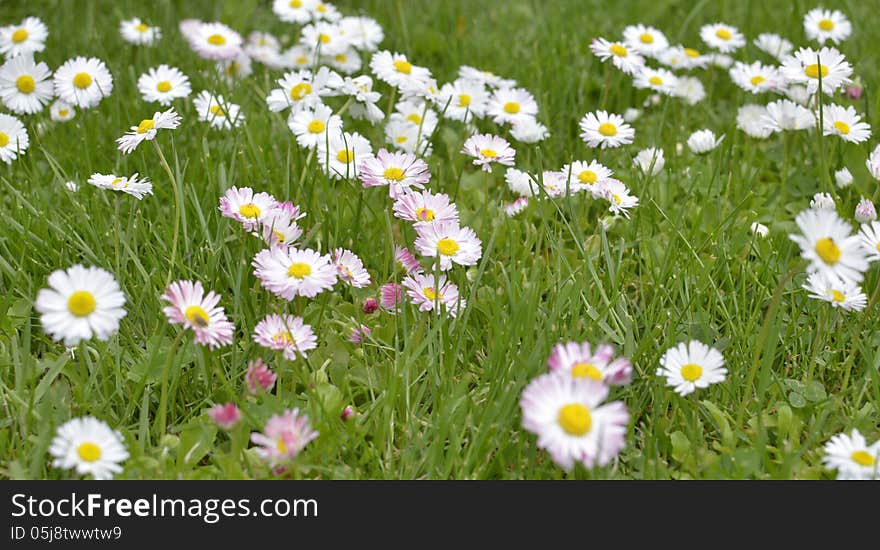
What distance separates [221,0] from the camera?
425cm

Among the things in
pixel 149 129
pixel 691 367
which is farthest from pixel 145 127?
pixel 691 367

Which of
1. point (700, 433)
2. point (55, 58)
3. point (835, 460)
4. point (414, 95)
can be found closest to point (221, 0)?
point (55, 58)

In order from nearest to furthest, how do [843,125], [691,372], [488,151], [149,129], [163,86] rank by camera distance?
1. [691,372]
2. [149,129]
3. [488,151]
4. [843,125]
5. [163,86]

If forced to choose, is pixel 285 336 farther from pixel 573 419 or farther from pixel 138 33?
pixel 138 33

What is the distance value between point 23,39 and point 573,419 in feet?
8.05

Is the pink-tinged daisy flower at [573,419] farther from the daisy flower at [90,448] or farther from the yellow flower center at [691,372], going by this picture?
the daisy flower at [90,448]

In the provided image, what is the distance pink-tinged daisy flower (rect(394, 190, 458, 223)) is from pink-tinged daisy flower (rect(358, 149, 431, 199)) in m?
0.07

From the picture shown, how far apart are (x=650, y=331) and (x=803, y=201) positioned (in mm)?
1074

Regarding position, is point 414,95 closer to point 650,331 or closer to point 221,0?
point 650,331

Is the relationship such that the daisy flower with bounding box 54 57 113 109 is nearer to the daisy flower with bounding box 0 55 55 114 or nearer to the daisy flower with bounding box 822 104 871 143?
the daisy flower with bounding box 0 55 55 114

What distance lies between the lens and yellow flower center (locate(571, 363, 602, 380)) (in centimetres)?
170

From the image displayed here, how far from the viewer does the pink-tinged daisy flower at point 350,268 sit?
7.43 feet

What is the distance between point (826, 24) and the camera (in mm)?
3562

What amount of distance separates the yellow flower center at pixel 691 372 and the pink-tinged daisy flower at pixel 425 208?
637mm
